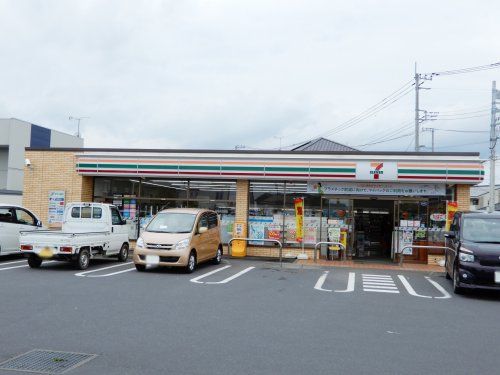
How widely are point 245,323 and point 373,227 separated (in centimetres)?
1221

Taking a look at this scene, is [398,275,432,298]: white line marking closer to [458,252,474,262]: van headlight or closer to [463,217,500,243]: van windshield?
[458,252,474,262]: van headlight

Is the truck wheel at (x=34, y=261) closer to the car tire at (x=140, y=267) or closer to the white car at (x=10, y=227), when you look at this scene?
the white car at (x=10, y=227)

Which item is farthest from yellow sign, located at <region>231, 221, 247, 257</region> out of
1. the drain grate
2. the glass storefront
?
the drain grate

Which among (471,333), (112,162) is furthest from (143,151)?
(471,333)

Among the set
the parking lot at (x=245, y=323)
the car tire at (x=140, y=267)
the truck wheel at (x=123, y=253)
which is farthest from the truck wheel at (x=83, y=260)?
the truck wheel at (x=123, y=253)

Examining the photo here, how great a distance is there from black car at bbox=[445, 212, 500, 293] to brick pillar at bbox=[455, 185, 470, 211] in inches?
211

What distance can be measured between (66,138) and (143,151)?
3234 centimetres

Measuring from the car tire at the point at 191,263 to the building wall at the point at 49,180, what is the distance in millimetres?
7787

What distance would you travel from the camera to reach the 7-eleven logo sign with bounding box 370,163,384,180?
16.9 m

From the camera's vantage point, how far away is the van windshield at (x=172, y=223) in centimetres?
Answer: 1355

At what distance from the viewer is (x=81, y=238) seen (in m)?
12.9

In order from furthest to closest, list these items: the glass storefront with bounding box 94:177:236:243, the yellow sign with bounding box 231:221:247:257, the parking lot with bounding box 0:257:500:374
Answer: the glass storefront with bounding box 94:177:236:243 → the yellow sign with bounding box 231:221:247:257 → the parking lot with bounding box 0:257:500:374

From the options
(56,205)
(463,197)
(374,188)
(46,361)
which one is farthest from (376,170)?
(46,361)

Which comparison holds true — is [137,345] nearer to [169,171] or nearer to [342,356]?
[342,356]
